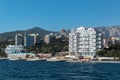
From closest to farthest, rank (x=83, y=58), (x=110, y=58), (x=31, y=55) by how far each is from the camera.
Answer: (x=110, y=58) → (x=83, y=58) → (x=31, y=55)

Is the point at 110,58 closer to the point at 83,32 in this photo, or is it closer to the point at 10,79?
the point at 83,32

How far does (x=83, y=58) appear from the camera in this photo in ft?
508

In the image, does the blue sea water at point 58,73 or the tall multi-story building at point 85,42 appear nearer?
→ the blue sea water at point 58,73

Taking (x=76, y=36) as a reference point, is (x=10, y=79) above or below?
below

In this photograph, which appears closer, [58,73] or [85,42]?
[58,73]

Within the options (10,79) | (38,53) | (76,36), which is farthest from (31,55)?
(10,79)

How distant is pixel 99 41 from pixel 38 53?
143 feet

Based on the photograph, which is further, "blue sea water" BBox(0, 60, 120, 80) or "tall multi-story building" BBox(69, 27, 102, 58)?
"tall multi-story building" BBox(69, 27, 102, 58)

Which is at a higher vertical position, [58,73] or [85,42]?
[85,42]

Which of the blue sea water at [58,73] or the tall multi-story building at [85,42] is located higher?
the tall multi-story building at [85,42]

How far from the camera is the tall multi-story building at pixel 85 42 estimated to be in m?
157

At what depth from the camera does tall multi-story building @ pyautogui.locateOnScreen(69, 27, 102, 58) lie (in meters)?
157

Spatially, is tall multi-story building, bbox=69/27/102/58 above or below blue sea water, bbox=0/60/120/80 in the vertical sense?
above

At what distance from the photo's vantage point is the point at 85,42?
160875 mm
